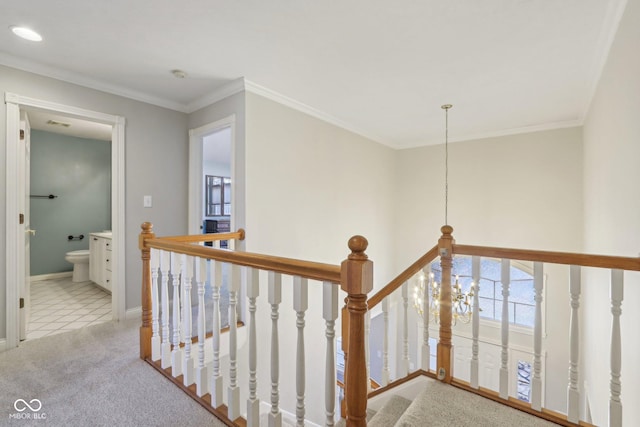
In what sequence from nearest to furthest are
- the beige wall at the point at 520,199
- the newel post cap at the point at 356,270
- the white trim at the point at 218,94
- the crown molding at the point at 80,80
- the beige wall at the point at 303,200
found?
the newel post cap at the point at 356,270 < the crown molding at the point at 80,80 < the white trim at the point at 218,94 < the beige wall at the point at 303,200 < the beige wall at the point at 520,199

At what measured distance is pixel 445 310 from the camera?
187 centimetres

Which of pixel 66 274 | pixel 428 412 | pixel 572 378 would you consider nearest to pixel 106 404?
pixel 428 412

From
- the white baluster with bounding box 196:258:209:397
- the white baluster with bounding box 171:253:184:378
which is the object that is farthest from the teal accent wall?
the white baluster with bounding box 196:258:209:397

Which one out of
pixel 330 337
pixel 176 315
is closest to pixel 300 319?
pixel 330 337

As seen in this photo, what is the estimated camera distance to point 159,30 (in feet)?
6.57

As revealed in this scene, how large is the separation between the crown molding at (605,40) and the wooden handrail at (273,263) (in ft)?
7.45

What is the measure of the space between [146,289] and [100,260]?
2694 millimetres

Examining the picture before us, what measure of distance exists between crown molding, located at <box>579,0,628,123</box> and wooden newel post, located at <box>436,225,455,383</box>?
5.23 ft

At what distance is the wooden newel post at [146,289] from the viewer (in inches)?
81.6

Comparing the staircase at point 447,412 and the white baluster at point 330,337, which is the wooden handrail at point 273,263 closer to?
the white baluster at point 330,337

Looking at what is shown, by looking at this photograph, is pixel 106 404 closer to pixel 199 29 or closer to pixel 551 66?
pixel 199 29

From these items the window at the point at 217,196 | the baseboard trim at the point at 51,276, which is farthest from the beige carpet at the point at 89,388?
the window at the point at 217,196

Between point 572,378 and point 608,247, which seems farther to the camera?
point 608,247

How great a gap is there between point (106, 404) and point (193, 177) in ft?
7.47
